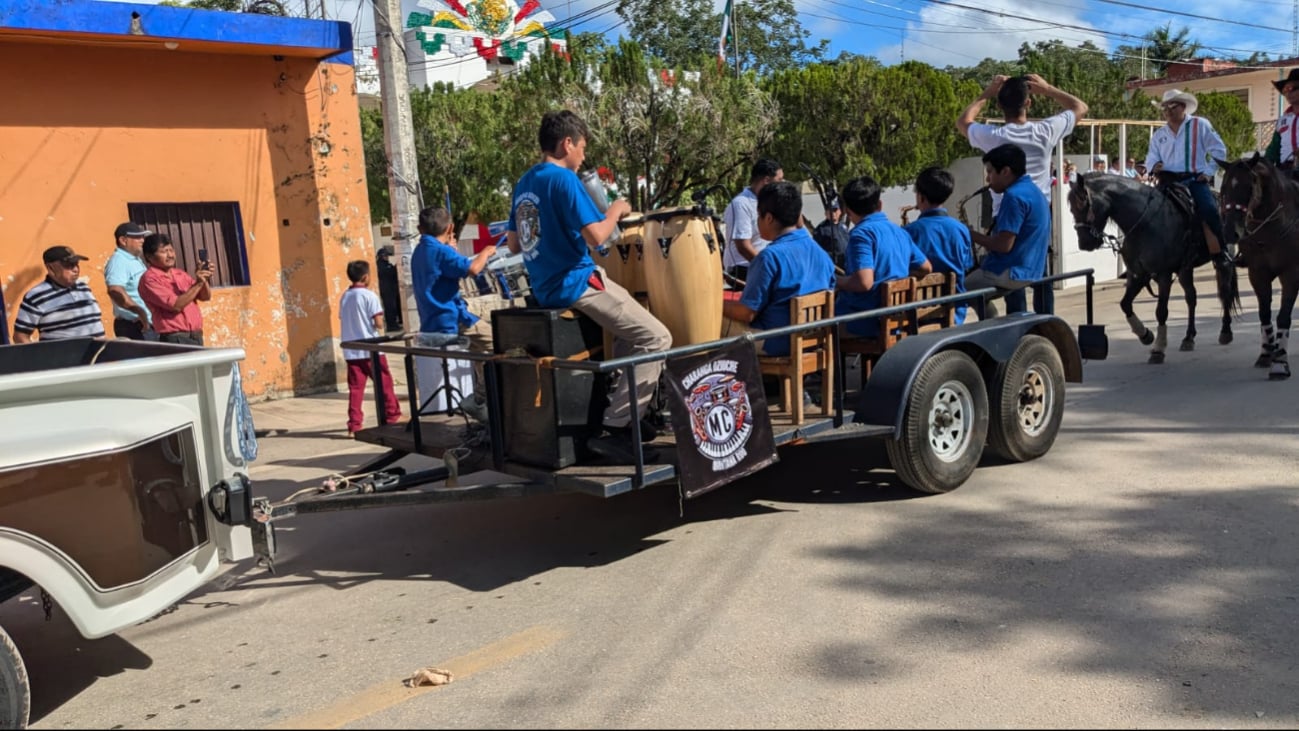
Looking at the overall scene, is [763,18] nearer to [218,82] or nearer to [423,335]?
[218,82]

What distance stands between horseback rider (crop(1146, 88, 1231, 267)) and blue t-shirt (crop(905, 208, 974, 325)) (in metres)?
4.58

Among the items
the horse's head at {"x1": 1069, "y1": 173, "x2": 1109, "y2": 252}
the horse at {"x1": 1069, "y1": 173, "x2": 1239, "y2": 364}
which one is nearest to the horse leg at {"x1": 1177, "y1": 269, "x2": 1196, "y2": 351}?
the horse at {"x1": 1069, "y1": 173, "x2": 1239, "y2": 364}

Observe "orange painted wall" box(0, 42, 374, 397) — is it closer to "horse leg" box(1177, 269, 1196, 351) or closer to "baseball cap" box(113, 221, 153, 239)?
"baseball cap" box(113, 221, 153, 239)

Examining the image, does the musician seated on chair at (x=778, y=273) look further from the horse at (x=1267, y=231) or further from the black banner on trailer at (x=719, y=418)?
the horse at (x=1267, y=231)

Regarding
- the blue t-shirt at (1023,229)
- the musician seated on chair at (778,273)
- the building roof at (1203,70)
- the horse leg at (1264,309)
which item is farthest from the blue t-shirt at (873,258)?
the building roof at (1203,70)

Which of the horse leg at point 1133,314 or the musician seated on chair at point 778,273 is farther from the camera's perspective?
the horse leg at point 1133,314

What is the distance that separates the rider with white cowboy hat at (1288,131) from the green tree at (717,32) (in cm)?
4436

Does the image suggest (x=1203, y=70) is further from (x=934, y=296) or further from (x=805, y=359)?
(x=805, y=359)

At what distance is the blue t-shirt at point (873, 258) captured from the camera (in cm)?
609

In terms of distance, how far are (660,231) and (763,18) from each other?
Answer: 5352cm

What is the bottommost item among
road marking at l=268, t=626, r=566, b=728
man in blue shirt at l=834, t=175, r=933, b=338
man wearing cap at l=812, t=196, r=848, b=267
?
road marking at l=268, t=626, r=566, b=728

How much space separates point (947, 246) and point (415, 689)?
457 cm

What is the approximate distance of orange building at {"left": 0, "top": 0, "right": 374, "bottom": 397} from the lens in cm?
945

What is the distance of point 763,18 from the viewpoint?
5531 cm
